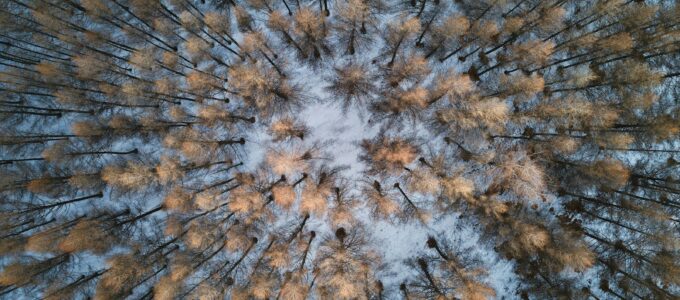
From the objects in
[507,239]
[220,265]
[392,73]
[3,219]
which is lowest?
[220,265]

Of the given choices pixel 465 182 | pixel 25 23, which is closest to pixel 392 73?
pixel 465 182

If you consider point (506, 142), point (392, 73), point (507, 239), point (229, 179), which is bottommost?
point (507, 239)

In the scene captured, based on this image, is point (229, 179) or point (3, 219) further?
point (229, 179)

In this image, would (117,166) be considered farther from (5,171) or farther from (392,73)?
(392,73)

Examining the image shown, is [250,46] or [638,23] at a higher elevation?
[638,23]

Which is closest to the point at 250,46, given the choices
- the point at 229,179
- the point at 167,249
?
the point at 229,179

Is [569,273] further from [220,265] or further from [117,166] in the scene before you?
[117,166]
